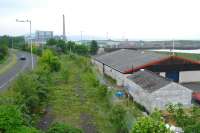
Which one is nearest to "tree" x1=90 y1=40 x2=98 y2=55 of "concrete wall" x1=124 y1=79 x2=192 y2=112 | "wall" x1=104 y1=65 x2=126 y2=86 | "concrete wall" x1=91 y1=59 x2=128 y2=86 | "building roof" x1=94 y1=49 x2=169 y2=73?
"concrete wall" x1=91 y1=59 x2=128 y2=86

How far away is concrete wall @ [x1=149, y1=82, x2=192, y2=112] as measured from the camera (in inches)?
987

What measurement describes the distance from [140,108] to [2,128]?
1486 cm

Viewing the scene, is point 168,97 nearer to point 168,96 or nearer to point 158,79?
point 168,96

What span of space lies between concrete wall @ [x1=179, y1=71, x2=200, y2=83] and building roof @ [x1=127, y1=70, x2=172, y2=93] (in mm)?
7241

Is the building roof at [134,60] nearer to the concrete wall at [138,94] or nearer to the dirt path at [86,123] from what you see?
the concrete wall at [138,94]

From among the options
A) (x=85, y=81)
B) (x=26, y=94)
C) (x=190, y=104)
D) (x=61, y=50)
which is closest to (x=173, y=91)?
(x=190, y=104)

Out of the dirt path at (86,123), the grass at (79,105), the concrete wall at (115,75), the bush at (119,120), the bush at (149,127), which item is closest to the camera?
the bush at (149,127)

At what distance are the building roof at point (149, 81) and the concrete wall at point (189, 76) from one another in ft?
23.8

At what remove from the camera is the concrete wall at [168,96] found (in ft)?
82.2

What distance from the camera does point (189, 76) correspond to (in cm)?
3800

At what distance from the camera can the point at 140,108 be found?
27.1 metres

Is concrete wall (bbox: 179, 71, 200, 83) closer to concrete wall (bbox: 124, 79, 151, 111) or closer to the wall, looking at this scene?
the wall

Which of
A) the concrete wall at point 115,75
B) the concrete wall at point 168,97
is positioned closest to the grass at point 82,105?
the concrete wall at point 168,97

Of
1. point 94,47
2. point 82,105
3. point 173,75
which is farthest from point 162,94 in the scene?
point 94,47
